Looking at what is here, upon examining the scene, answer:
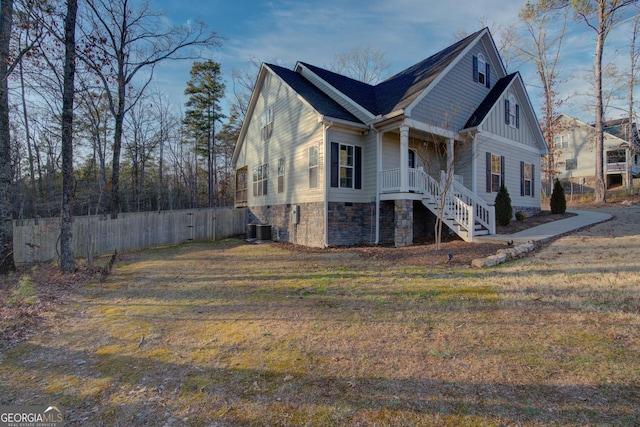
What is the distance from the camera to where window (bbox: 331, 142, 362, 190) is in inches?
432

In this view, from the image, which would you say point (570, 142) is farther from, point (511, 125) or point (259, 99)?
point (259, 99)

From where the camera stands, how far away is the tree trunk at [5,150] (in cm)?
738

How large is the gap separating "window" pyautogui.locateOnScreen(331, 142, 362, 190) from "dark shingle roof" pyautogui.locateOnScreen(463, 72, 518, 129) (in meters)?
4.74

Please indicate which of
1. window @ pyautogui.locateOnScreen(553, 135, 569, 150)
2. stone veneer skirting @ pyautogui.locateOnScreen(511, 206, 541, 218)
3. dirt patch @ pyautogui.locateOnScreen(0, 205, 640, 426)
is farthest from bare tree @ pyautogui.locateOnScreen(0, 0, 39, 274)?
window @ pyautogui.locateOnScreen(553, 135, 569, 150)

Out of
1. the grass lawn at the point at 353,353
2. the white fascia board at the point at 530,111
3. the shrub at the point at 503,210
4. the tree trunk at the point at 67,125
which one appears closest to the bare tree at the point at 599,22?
the white fascia board at the point at 530,111

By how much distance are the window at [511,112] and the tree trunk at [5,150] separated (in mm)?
16988

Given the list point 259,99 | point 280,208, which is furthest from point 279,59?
point 280,208

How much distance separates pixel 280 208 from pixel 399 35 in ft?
38.1

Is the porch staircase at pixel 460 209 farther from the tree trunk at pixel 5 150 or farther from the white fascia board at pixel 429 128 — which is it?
the tree trunk at pixel 5 150

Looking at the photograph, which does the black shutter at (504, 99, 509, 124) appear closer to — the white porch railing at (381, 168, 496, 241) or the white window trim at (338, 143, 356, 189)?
the white porch railing at (381, 168, 496, 241)

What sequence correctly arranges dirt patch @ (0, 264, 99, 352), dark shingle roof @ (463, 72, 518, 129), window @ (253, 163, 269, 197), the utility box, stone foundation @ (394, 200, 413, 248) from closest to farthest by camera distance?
1. dirt patch @ (0, 264, 99, 352)
2. stone foundation @ (394, 200, 413, 248)
3. dark shingle roof @ (463, 72, 518, 129)
4. the utility box
5. window @ (253, 163, 269, 197)

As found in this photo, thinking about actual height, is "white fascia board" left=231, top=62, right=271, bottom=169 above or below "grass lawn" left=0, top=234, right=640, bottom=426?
above

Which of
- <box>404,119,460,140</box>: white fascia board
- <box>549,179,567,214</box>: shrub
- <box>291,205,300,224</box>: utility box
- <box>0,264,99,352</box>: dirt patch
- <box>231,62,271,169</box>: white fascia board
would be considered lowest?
<box>0,264,99,352</box>: dirt patch

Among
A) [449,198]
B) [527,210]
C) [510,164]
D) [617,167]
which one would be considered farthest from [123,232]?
[617,167]
